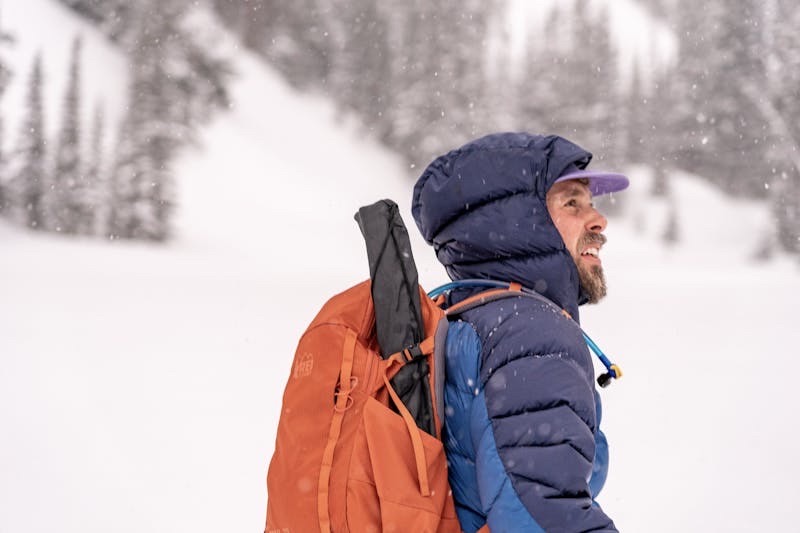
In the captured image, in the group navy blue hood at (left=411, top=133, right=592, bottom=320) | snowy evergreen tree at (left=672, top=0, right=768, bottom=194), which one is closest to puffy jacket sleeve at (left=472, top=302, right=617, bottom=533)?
navy blue hood at (left=411, top=133, right=592, bottom=320)

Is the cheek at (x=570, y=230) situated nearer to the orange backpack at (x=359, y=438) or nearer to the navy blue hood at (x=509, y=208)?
the navy blue hood at (x=509, y=208)

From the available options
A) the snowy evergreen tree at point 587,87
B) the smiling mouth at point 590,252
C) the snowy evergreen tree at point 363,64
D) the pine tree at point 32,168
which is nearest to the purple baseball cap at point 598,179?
the smiling mouth at point 590,252

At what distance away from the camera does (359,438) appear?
1510 millimetres

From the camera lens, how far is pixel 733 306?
1278 cm

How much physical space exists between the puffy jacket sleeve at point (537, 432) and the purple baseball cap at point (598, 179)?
0.44 m

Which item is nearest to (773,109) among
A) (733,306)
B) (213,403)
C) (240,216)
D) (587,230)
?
(733,306)

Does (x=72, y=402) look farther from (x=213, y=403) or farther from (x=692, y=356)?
(x=692, y=356)

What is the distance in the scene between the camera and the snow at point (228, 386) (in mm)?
4766

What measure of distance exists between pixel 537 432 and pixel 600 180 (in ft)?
3.09

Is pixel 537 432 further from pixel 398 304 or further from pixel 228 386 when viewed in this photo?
pixel 228 386

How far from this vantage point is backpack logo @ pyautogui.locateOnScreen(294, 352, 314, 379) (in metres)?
1.61

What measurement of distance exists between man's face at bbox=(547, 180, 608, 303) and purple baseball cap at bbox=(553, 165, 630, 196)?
5 cm

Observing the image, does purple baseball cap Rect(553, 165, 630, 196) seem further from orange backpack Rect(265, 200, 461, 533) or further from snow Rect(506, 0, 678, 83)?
snow Rect(506, 0, 678, 83)

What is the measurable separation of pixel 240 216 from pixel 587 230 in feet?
82.6
